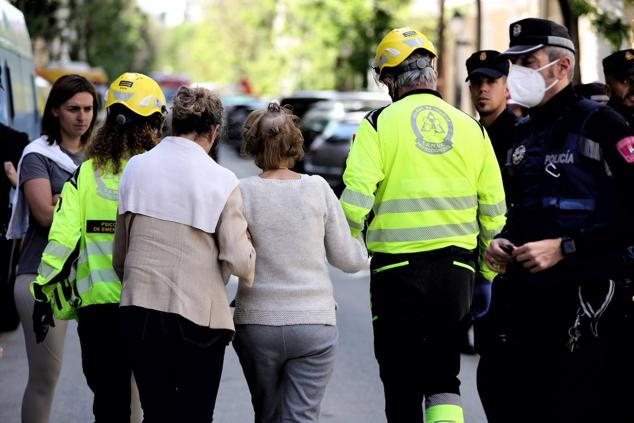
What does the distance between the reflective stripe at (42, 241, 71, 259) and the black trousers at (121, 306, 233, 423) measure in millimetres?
617

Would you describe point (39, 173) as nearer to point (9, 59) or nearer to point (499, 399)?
point (499, 399)

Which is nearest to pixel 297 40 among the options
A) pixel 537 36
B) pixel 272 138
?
pixel 272 138

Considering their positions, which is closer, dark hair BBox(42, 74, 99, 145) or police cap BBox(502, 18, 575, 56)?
→ police cap BBox(502, 18, 575, 56)

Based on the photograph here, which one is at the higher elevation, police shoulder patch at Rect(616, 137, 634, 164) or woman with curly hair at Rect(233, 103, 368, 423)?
police shoulder patch at Rect(616, 137, 634, 164)

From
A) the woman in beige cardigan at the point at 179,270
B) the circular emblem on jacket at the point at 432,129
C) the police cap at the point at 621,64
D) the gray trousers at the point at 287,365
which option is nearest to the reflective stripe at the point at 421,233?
the circular emblem on jacket at the point at 432,129

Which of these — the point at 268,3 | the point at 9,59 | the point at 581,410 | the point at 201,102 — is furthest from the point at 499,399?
the point at 268,3

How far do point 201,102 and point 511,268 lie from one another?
131 cm

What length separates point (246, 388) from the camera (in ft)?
26.8

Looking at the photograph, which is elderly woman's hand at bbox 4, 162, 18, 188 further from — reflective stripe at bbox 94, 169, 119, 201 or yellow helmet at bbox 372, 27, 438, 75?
yellow helmet at bbox 372, 27, 438, 75

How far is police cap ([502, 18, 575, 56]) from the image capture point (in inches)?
176

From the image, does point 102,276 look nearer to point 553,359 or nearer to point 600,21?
point 553,359

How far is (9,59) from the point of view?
11.1m

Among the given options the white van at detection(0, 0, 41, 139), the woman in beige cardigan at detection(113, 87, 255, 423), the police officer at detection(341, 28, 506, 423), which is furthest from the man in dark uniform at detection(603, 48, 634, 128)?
the white van at detection(0, 0, 41, 139)

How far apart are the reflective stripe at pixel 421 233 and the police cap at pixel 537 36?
0.88 metres
